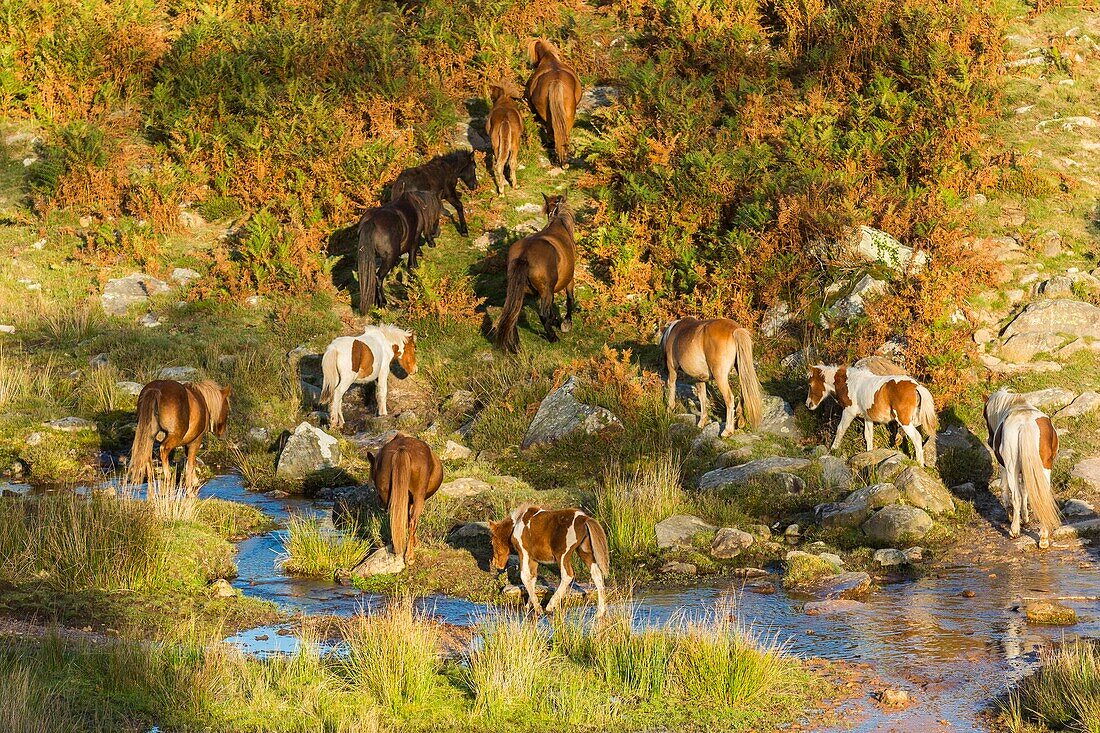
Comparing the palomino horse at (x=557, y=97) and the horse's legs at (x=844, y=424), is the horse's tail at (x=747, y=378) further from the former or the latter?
the palomino horse at (x=557, y=97)

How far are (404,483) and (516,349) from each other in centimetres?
650

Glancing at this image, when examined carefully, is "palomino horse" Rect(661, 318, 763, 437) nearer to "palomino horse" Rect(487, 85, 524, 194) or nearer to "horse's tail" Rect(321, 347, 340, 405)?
"horse's tail" Rect(321, 347, 340, 405)

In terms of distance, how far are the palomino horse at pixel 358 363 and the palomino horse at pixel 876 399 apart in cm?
564

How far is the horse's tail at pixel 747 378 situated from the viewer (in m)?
13.9

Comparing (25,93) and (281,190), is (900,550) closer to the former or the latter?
(281,190)

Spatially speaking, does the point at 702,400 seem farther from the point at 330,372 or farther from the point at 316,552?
the point at 316,552

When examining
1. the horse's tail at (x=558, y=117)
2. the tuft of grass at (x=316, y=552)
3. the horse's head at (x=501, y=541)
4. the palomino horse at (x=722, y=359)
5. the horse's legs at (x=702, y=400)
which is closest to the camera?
the horse's head at (x=501, y=541)

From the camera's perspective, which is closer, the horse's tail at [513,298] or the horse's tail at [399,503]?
the horse's tail at [399,503]

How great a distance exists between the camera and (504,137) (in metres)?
19.9

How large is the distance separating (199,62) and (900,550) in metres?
16.5

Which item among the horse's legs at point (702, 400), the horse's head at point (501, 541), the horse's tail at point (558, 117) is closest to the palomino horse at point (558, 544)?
the horse's head at point (501, 541)

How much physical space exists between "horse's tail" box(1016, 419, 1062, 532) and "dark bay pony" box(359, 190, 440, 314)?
979 cm

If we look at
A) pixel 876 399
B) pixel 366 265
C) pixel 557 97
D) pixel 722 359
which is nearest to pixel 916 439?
pixel 876 399

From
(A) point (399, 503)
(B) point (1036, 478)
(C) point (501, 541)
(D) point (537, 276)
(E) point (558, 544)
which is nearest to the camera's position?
(E) point (558, 544)
